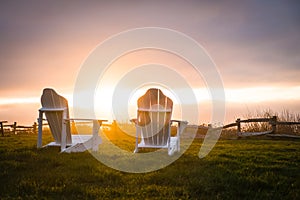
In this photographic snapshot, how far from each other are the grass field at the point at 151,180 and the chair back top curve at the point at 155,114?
70.3 inches

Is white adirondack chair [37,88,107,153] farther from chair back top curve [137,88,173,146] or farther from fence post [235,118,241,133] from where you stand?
fence post [235,118,241,133]

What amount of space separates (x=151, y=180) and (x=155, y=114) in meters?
3.28

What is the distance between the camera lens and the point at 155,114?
758 centimetres

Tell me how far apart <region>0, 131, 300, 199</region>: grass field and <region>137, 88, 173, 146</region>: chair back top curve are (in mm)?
1787

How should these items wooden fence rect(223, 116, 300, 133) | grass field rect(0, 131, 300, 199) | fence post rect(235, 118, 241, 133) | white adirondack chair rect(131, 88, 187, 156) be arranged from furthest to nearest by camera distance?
fence post rect(235, 118, 241, 133), wooden fence rect(223, 116, 300, 133), white adirondack chair rect(131, 88, 187, 156), grass field rect(0, 131, 300, 199)

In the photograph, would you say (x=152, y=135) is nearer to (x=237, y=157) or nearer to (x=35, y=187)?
(x=237, y=157)

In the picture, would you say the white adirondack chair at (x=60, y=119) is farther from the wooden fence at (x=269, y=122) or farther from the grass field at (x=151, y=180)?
the wooden fence at (x=269, y=122)

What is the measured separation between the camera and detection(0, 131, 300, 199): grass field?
3682 mm

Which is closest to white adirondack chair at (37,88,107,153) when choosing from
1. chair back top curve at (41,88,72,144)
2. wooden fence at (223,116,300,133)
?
chair back top curve at (41,88,72,144)

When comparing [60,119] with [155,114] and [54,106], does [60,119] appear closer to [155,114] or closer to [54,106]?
[54,106]

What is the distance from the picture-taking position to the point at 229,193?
374 cm

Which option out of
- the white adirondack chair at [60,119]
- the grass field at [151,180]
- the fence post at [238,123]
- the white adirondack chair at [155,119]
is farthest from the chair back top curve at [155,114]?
the fence post at [238,123]

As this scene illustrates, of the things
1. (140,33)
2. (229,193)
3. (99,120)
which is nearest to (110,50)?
(140,33)

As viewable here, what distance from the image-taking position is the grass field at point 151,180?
3.68 m
